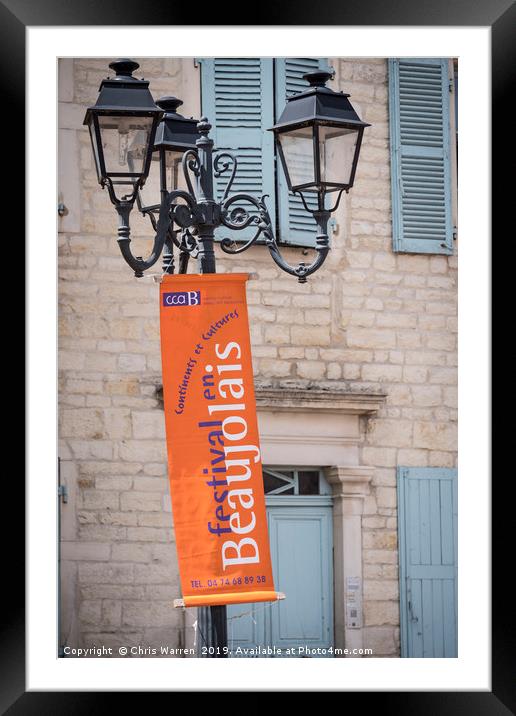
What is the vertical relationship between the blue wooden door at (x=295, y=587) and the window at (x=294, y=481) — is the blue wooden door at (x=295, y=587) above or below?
below

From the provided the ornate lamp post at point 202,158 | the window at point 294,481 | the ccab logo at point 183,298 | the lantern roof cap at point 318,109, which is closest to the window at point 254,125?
the window at point 294,481

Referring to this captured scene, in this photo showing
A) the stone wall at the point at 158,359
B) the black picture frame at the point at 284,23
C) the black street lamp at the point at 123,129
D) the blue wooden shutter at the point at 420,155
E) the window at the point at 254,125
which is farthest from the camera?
the blue wooden shutter at the point at 420,155

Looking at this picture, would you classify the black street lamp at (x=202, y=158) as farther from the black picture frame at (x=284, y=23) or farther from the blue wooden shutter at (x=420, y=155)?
the blue wooden shutter at (x=420, y=155)

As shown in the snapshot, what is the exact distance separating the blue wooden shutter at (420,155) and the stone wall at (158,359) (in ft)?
0.30

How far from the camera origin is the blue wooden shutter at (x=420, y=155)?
10273 mm

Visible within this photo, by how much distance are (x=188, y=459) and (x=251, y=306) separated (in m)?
3.80

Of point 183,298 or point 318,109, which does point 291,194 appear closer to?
point 318,109

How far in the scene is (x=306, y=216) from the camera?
33.2ft

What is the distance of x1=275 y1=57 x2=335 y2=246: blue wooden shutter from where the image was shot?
9.98 m

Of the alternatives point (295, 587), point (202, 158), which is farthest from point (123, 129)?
point (295, 587)

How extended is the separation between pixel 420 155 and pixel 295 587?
10.7 ft

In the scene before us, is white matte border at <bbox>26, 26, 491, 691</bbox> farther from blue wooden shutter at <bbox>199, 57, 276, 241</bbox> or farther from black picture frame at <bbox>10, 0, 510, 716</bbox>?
blue wooden shutter at <bbox>199, 57, 276, 241</bbox>

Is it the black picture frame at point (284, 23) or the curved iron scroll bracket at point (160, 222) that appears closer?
the black picture frame at point (284, 23)
